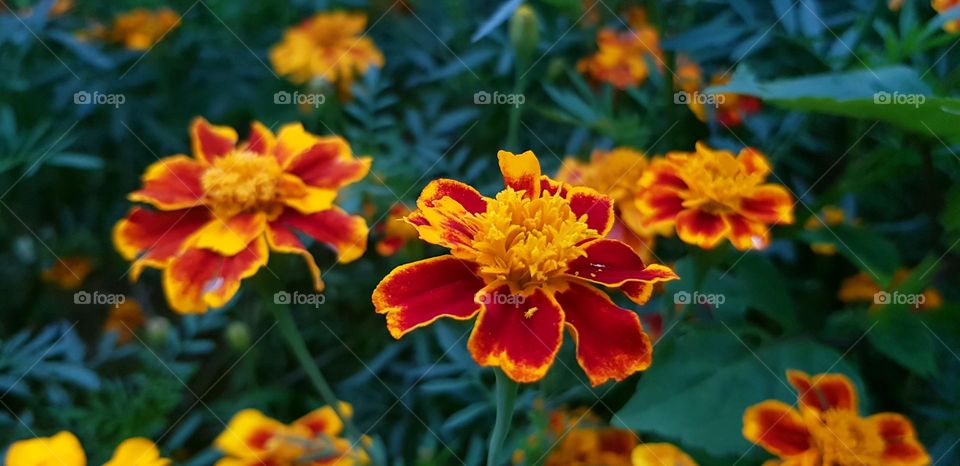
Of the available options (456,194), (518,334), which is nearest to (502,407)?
(518,334)


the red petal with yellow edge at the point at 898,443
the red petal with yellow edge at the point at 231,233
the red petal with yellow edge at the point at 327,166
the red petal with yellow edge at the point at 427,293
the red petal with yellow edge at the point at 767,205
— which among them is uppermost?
the red petal with yellow edge at the point at 427,293

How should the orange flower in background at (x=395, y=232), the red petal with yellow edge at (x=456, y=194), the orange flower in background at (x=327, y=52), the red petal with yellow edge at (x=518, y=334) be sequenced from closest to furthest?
the red petal with yellow edge at (x=518, y=334)
the red petal with yellow edge at (x=456, y=194)
the orange flower in background at (x=395, y=232)
the orange flower in background at (x=327, y=52)

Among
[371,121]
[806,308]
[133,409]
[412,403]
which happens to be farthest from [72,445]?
[806,308]

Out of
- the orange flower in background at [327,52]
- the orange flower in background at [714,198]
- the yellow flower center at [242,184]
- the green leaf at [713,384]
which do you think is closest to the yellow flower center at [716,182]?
the orange flower in background at [714,198]

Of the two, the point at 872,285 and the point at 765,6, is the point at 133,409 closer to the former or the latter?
the point at 872,285

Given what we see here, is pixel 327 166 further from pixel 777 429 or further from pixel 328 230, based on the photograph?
pixel 777 429

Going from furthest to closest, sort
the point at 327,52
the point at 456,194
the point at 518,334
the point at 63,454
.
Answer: the point at 327,52, the point at 63,454, the point at 456,194, the point at 518,334

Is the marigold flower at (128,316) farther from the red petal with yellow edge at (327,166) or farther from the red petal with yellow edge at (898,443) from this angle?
the red petal with yellow edge at (898,443)
